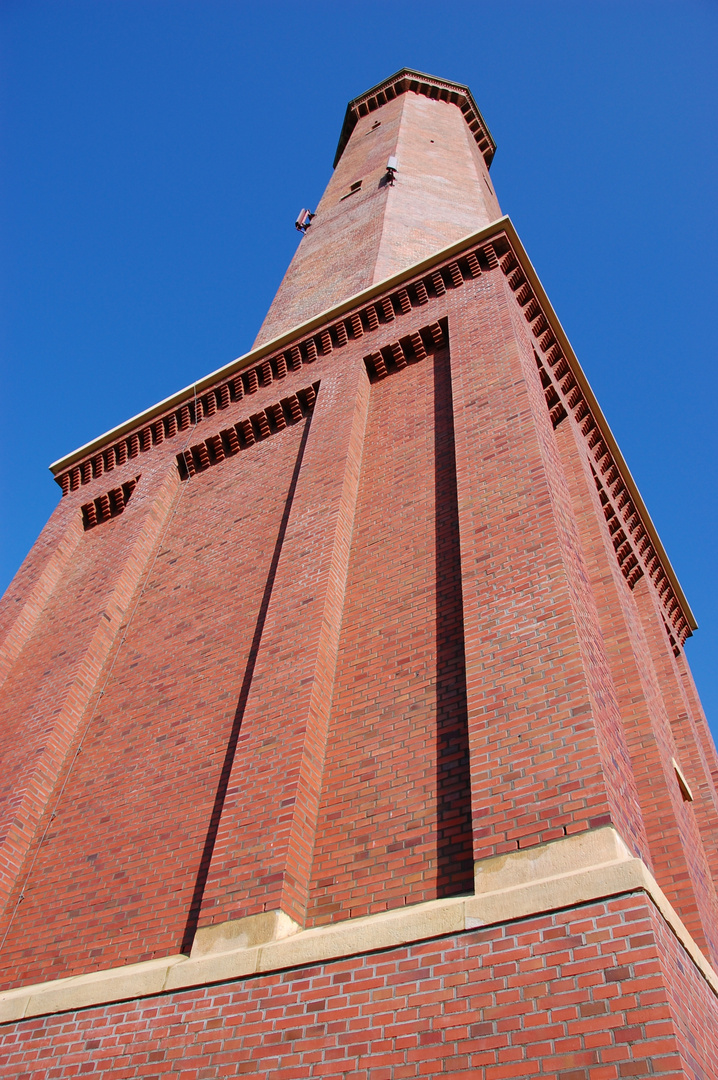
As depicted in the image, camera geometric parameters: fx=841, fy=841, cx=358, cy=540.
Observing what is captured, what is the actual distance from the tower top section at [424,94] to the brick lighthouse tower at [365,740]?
1647 cm

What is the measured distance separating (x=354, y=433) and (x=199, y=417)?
3899mm

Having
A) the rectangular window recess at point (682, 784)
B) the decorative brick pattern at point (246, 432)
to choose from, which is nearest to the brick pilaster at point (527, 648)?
the rectangular window recess at point (682, 784)

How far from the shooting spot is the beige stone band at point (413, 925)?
13.7ft

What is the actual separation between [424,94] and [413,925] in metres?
25.7

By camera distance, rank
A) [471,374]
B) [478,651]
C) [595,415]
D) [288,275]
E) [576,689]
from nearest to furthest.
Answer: [576,689] < [478,651] < [471,374] < [595,415] < [288,275]

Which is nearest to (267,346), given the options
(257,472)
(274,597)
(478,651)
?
(257,472)

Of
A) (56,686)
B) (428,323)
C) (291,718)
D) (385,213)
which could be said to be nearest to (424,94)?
(385,213)

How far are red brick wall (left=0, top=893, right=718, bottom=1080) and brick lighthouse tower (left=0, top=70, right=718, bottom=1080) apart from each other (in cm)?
1

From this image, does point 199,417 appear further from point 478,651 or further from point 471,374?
point 478,651

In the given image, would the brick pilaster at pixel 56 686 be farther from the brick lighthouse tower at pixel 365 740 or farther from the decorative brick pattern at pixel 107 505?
the decorative brick pattern at pixel 107 505

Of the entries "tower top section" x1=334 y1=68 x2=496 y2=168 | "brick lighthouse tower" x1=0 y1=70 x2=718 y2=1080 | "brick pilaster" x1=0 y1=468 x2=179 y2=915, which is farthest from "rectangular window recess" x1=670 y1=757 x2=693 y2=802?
"tower top section" x1=334 y1=68 x2=496 y2=168

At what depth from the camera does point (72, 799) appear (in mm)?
7738

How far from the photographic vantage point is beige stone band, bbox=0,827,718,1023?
4.19 metres

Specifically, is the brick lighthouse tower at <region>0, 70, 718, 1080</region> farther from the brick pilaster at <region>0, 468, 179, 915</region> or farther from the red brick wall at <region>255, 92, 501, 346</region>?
the red brick wall at <region>255, 92, 501, 346</region>
